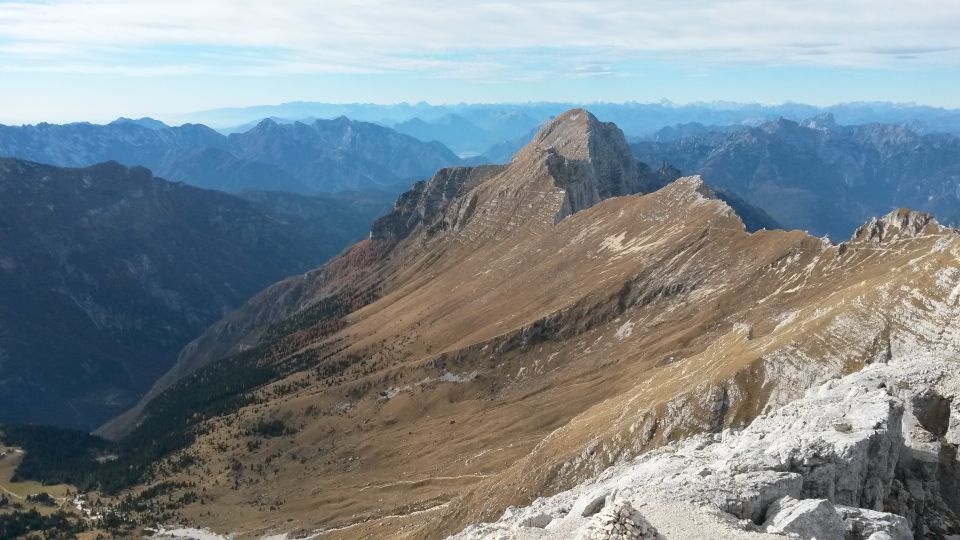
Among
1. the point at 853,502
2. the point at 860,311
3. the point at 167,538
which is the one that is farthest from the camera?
the point at 167,538

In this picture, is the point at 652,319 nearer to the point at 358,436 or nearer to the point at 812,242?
the point at 812,242

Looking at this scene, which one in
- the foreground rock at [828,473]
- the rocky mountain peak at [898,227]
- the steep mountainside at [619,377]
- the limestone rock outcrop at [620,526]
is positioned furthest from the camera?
the rocky mountain peak at [898,227]

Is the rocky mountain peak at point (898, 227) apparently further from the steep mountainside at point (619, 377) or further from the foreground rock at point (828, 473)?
the foreground rock at point (828, 473)

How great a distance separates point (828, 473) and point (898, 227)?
112 m

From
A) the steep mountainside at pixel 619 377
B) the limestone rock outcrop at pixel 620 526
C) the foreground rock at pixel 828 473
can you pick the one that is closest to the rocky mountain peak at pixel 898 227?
the steep mountainside at pixel 619 377

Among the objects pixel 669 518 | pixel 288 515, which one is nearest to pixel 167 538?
pixel 288 515

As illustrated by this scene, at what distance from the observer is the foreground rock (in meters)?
40.9

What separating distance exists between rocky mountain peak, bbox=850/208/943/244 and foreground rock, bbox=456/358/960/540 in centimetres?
7918

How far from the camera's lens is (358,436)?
190375 mm

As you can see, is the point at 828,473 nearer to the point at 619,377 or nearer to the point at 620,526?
the point at 620,526

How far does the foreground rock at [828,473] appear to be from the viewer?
134 ft

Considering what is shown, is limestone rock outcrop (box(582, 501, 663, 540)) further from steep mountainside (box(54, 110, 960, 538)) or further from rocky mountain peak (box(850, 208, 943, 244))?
rocky mountain peak (box(850, 208, 943, 244))

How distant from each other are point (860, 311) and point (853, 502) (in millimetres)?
52936

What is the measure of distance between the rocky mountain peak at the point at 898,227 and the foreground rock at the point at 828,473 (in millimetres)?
79180
